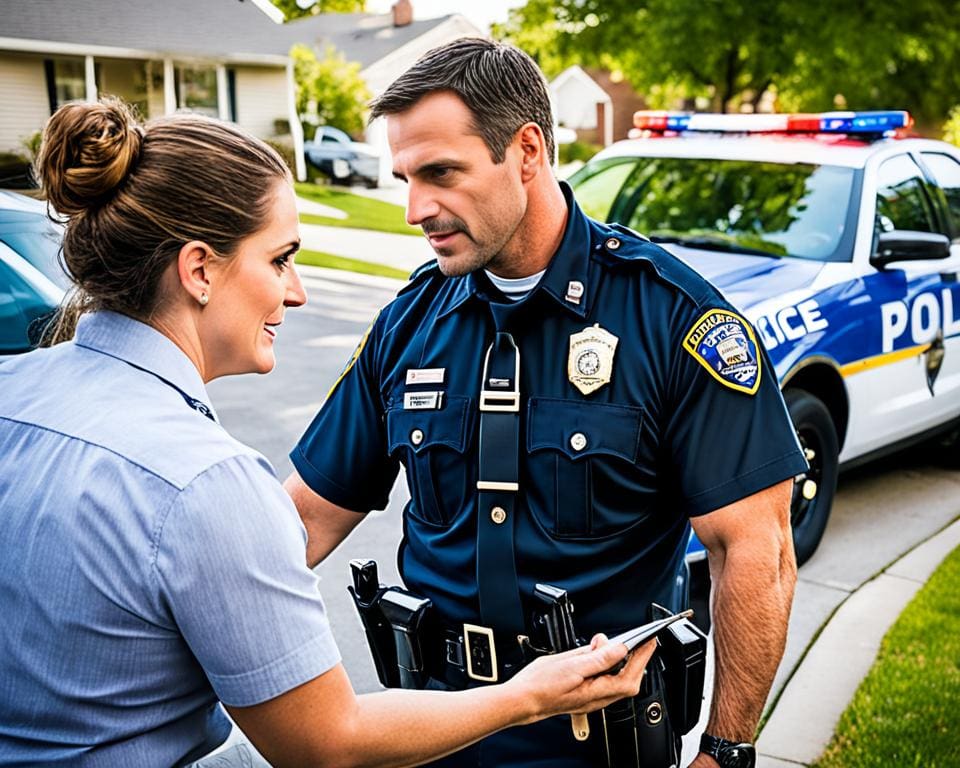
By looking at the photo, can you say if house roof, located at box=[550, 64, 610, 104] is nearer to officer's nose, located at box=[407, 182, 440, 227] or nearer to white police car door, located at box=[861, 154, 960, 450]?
white police car door, located at box=[861, 154, 960, 450]

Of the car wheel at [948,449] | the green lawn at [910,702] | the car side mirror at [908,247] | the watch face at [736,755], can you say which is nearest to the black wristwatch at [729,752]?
the watch face at [736,755]

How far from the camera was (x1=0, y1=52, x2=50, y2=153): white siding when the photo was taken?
2.91 m

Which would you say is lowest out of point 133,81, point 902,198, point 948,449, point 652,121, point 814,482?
point 948,449

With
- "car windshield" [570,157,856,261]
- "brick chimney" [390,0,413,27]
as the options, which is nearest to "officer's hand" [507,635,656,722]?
"car windshield" [570,157,856,261]

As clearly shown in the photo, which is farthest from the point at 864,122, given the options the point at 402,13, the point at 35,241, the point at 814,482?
the point at 402,13

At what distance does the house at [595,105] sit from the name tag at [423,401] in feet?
175

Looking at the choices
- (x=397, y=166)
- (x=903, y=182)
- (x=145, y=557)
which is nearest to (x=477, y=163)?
(x=397, y=166)

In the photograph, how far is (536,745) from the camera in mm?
2104

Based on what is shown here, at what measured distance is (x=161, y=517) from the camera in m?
1.35

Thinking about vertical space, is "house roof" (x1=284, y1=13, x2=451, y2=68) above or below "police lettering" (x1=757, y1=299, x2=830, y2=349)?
above

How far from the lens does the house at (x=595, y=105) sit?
182ft

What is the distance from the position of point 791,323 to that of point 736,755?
9.91 feet

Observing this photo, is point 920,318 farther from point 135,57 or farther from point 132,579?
point 132,579

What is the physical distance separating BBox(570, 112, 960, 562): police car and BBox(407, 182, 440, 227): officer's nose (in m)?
2.73
